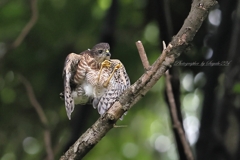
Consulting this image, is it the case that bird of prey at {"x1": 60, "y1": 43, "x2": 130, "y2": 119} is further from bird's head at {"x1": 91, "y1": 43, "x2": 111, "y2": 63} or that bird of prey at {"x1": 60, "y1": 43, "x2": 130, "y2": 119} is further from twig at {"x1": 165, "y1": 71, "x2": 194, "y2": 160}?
twig at {"x1": 165, "y1": 71, "x2": 194, "y2": 160}

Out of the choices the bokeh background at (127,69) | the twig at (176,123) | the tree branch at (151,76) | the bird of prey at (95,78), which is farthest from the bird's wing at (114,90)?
the tree branch at (151,76)

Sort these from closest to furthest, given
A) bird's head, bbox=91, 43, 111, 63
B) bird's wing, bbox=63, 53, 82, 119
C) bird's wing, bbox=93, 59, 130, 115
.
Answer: bird's wing, bbox=63, 53, 82, 119, bird's wing, bbox=93, 59, 130, 115, bird's head, bbox=91, 43, 111, 63

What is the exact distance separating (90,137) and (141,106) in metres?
3.34

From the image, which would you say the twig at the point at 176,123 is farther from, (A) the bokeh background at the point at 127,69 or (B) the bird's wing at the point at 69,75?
(B) the bird's wing at the point at 69,75

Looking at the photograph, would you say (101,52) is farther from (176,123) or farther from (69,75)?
(176,123)

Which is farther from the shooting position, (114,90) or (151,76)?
(114,90)

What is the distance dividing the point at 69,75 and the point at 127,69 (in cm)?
169

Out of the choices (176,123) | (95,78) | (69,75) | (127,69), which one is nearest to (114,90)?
(95,78)

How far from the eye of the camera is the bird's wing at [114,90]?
161 inches

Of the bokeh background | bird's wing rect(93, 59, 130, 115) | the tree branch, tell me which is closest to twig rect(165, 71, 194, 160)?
the bokeh background

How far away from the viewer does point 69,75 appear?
427 cm

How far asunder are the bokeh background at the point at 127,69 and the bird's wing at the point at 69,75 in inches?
29.6

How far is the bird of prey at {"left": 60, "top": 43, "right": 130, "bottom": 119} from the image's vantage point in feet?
13.5

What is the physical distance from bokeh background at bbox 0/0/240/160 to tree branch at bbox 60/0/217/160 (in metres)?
1.62
